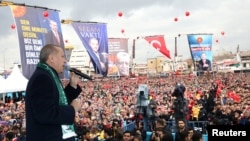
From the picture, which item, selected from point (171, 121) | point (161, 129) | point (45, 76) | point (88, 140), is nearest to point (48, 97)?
point (45, 76)

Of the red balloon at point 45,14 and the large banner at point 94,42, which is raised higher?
the red balloon at point 45,14

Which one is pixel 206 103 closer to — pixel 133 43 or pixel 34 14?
pixel 34 14

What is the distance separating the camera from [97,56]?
14.7 m

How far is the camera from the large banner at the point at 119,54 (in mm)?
22109

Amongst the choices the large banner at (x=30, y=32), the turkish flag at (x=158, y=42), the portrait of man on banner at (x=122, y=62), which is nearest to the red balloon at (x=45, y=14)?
the large banner at (x=30, y=32)

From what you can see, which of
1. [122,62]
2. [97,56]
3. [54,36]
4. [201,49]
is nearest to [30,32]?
[54,36]

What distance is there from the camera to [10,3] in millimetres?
10836

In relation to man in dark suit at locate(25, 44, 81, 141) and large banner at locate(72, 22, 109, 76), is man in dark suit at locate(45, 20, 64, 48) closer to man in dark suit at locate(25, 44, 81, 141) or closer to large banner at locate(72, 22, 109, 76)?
large banner at locate(72, 22, 109, 76)

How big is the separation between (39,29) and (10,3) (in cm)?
111

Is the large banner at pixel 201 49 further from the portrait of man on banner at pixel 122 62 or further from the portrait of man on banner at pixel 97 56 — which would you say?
the portrait of man on banner at pixel 97 56

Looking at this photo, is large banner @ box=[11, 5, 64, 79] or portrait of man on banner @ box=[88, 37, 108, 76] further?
portrait of man on banner @ box=[88, 37, 108, 76]

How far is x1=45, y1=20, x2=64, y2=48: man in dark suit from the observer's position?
1154 cm

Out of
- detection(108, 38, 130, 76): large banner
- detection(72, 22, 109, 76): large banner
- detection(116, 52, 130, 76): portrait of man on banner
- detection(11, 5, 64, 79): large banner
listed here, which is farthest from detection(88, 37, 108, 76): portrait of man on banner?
detection(116, 52, 130, 76): portrait of man on banner

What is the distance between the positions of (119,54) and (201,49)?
5.43 meters
